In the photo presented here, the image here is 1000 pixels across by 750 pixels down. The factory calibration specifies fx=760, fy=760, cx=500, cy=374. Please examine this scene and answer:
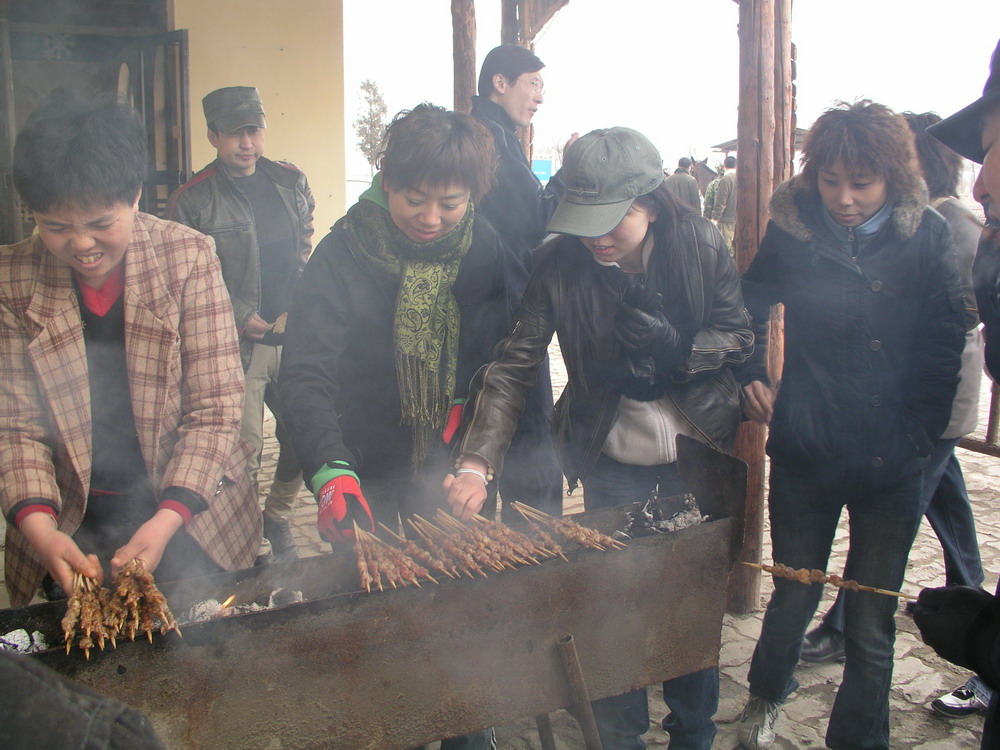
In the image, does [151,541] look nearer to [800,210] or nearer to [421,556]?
[421,556]

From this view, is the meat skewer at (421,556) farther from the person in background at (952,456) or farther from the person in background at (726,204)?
the person in background at (726,204)

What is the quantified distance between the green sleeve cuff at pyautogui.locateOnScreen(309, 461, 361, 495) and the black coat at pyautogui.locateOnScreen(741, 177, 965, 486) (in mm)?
1653

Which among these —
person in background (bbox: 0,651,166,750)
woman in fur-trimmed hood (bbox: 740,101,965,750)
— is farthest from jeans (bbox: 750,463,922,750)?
person in background (bbox: 0,651,166,750)

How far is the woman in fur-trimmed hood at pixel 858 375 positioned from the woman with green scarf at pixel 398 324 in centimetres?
123

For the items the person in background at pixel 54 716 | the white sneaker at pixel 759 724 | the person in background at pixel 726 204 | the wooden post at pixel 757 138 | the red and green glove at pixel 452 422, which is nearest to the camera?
the person in background at pixel 54 716

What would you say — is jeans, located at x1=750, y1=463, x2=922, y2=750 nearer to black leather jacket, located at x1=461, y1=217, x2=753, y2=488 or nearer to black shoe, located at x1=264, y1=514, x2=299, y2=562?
black leather jacket, located at x1=461, y1=217, x2=753, y2=488

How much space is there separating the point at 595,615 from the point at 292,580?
40.4 inches

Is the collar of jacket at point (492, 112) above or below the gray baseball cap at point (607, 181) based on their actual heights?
above

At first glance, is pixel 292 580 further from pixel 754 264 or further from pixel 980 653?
pixel 754 264

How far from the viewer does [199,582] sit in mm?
2471

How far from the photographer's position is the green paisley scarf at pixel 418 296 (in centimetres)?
300

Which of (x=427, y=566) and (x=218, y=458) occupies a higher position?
(x=218, y=458)

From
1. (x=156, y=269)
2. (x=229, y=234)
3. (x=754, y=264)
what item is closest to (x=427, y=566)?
(x=156, y=269)

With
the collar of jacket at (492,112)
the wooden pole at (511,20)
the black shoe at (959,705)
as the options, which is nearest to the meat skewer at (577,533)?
the black shoe at (959,705)
